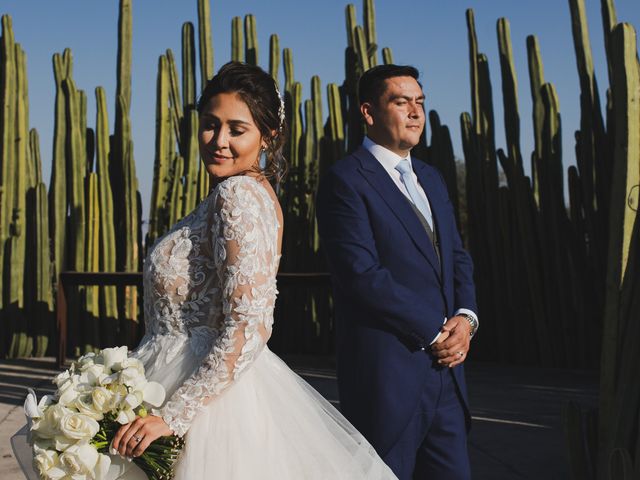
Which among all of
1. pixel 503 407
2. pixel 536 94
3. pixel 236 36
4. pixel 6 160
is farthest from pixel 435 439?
pixel 236 36

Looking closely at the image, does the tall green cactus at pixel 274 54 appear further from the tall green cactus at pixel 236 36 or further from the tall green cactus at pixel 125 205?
the tall green cactus at pixel 125 205

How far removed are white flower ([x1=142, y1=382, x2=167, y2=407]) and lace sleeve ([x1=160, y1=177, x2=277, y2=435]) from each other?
0.07 ft

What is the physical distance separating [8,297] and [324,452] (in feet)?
19.8

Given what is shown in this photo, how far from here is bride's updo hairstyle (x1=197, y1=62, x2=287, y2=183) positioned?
73.5 inches

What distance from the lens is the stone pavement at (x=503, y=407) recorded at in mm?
3738

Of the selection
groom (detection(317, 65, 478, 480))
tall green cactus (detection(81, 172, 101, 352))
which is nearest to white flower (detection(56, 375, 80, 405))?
groom (detection(317, 65, 478, 480))

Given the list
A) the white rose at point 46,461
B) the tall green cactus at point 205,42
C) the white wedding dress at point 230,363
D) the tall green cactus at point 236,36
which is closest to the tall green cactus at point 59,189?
the tall green cactus at point 205,42

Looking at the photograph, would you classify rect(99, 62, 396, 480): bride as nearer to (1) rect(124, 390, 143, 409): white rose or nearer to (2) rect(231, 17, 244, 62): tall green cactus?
(1) rect(124, 390, 143, 409): white rose

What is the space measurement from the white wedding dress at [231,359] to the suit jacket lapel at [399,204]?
0.68 meters

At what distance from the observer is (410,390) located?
7.54 ft

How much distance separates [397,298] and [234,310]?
28.5 inches

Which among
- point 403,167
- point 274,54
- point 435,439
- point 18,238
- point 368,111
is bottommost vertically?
point 435,439

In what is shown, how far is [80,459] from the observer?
5.12 ft

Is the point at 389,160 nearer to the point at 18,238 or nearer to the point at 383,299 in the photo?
the point at 383,299
